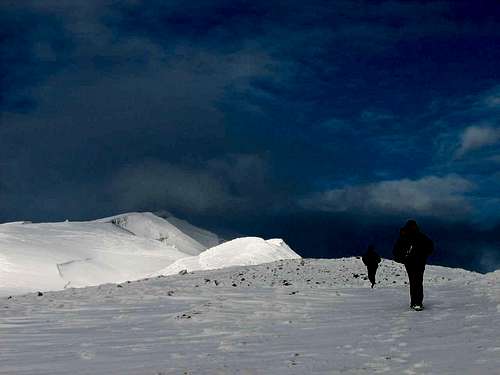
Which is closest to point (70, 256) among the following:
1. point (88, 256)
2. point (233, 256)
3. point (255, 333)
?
point (88, 256)

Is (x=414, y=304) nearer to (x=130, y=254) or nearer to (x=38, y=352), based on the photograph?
(x=38, y=352)

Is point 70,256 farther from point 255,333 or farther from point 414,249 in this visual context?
point 255,333

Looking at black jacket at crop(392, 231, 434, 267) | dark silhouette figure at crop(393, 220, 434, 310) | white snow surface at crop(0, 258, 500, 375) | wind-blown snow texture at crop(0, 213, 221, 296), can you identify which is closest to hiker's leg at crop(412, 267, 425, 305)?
dark silhouette figure at crop(393, 220, 434, 310)

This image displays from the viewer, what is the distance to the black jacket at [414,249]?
A: 52.2 ft

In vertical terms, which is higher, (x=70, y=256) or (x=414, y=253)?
(x=70, y=256)

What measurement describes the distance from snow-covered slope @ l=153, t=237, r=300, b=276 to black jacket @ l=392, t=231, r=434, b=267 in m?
78.7

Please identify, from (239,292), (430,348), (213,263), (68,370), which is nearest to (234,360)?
(68,370)

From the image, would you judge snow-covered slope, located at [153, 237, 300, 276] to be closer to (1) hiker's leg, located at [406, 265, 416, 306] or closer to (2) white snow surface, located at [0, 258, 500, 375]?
(2) white snow surface, located at [0, 258, 500, 375]

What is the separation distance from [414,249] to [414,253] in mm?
104

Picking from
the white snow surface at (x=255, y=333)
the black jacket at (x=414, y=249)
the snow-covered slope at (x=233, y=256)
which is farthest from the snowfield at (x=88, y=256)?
the black jacket at (x=414, y=249)

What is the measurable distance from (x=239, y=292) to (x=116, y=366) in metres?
14.2

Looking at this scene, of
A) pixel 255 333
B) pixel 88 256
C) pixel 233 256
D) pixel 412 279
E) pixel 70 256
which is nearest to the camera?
pixel 255 333

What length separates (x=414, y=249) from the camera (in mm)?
15906

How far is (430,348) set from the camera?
10.1m
